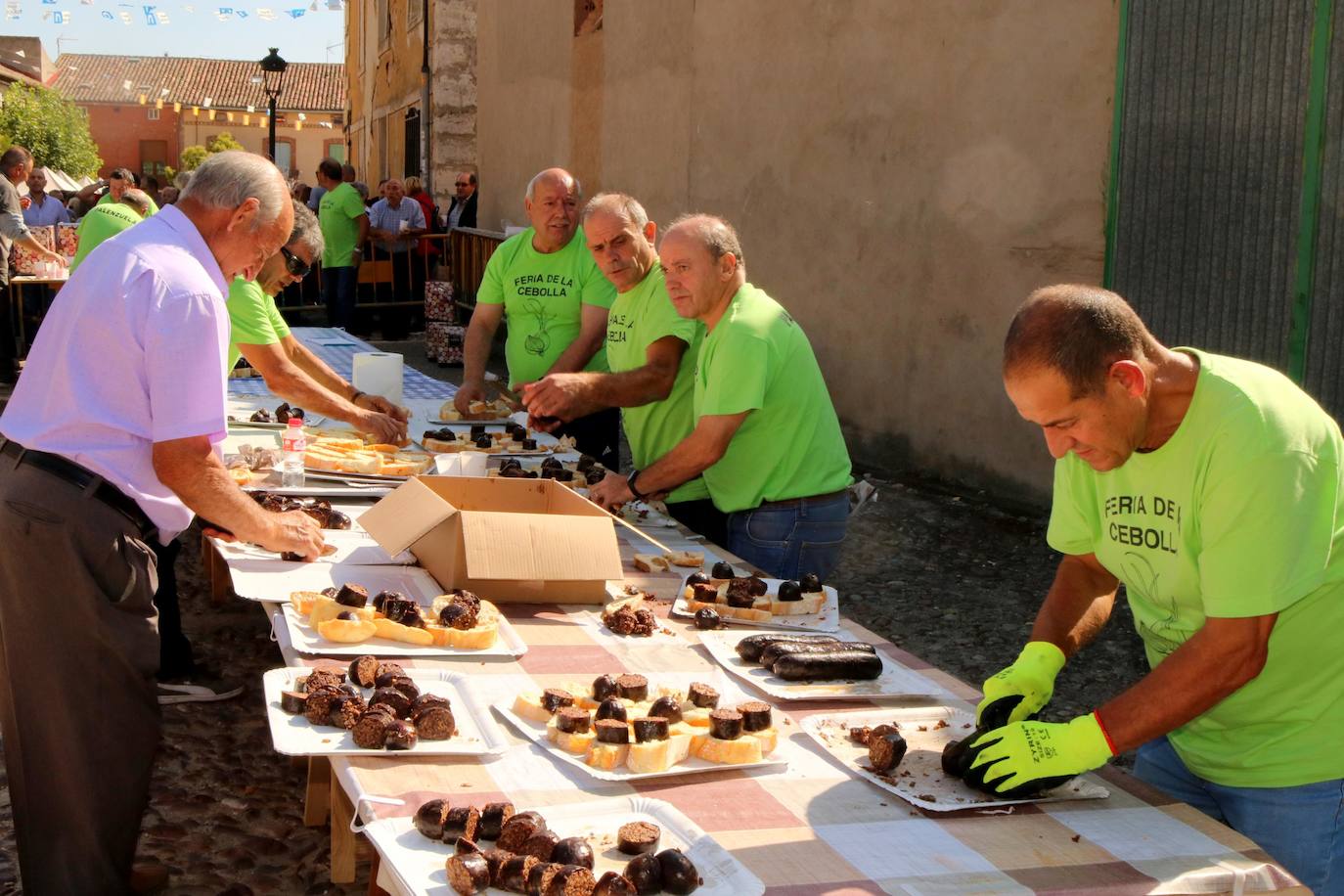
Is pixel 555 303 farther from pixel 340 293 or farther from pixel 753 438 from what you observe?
pixel 340 293

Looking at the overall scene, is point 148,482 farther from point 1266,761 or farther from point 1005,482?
point 1005,482

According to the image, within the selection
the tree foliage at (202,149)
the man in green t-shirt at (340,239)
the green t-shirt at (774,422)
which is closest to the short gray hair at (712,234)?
the green t-shirt at (774,422)

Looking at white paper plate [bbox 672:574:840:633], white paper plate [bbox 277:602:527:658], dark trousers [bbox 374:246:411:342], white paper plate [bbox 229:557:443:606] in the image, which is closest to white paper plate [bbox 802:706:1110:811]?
white paper plate [bbox 672:574:840:633]

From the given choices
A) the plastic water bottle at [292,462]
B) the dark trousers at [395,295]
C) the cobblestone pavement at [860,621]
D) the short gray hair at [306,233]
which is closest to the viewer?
the cobblestone pavement at [860,621]

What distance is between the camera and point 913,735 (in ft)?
8.72

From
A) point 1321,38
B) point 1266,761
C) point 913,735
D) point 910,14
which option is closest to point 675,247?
point 913,735

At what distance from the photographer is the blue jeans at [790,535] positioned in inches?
171

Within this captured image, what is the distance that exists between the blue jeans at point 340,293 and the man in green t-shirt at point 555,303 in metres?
9.76

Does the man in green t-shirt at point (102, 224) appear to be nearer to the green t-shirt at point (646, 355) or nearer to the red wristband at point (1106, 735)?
the green t-shirt at point (646, 355)

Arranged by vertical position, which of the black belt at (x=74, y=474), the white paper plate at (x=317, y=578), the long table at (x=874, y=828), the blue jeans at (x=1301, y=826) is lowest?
the blue jeans at (x=1301, y=826)

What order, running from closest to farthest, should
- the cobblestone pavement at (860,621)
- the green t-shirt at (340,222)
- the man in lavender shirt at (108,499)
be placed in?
the man in lavender shirt at (108,499) < the cobblestone pavement at (860,621) < the green t-shirt at (340,222)

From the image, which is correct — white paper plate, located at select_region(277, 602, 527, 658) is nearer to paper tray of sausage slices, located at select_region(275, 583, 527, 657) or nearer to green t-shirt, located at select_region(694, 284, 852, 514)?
paper tray of sausage slices, located at select_region(275, 583, 527, 657)

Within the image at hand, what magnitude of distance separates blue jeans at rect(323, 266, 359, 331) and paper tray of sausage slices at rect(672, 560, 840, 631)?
12.7 metres

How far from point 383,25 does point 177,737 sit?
25.1 meters
